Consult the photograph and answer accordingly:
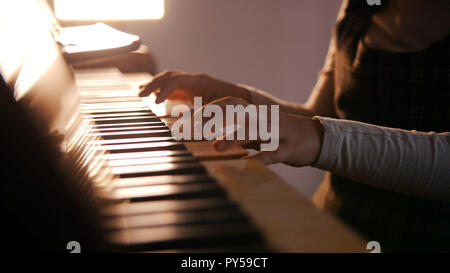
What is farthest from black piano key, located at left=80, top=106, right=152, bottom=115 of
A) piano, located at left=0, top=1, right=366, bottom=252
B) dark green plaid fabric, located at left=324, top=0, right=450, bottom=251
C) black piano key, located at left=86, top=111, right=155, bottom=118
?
dark green plaid fabric, located at left=324, top=0, right=450, bottom=251

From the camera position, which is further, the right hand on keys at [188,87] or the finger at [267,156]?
the right hand on keys at [188,87]

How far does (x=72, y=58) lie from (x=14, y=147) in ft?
1.58

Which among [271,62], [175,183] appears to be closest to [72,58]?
[175,183]

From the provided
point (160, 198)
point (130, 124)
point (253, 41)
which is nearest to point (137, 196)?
point (160, 198)

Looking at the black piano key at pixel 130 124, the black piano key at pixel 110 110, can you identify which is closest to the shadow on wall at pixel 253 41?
the black piano key at pixel 110 110

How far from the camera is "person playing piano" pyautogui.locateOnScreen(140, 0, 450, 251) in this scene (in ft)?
1.86

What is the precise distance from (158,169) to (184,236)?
140 mm

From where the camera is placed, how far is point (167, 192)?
41 cm

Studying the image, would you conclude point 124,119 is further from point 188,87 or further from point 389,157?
point 389,157

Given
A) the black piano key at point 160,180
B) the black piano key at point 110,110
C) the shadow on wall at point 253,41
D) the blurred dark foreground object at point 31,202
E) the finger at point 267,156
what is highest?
the blurred dark foreground object at point 31,202

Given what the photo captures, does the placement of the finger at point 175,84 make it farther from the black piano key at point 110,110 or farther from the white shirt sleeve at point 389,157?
the white shirt sleeve at point 389,157

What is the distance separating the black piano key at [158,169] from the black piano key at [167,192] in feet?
0.12

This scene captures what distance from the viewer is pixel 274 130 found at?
1.73 ft

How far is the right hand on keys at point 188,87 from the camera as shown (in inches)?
32.0
